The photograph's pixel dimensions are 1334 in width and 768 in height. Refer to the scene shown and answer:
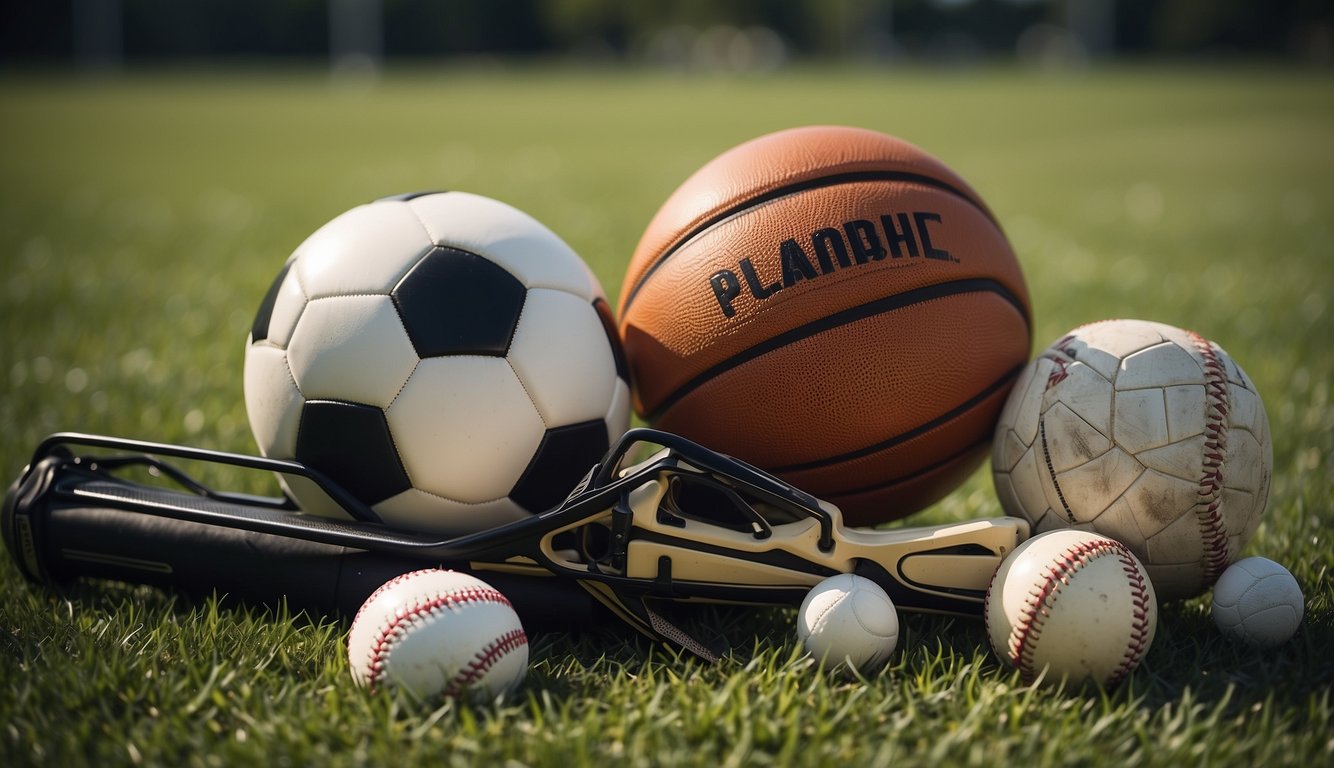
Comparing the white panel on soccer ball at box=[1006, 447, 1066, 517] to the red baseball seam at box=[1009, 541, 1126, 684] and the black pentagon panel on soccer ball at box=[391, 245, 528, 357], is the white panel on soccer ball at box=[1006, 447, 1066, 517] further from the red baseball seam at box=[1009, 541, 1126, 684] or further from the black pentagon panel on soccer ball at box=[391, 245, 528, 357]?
the black pentagon panel on soccer ball at box=[391, 245, 528, 357]

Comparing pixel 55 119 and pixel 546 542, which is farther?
pixel 55 119

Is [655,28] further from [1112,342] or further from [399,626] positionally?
[399,626]

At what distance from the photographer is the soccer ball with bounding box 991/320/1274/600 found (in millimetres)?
2543

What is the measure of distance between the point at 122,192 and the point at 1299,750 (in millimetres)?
11500

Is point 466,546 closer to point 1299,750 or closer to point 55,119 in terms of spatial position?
point 1299,750

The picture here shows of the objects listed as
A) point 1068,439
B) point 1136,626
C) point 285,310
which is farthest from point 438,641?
point 1068,439

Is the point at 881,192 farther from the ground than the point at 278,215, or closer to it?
farther from the ground

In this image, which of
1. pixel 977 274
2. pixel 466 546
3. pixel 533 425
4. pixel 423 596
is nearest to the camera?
pixel 423 596

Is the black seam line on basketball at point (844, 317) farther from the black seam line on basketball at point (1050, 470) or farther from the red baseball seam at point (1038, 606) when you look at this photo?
the red baseball seam at point (1038, 606)

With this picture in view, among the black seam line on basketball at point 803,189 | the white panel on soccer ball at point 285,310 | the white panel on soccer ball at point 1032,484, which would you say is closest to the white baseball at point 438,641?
the white panel on soccer ball at point 285,310

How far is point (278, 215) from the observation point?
30.7ft

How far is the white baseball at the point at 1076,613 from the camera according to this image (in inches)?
88.5

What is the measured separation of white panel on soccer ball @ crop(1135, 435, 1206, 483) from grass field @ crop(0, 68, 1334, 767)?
1.17 feet

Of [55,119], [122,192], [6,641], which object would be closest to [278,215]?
[122,192]
